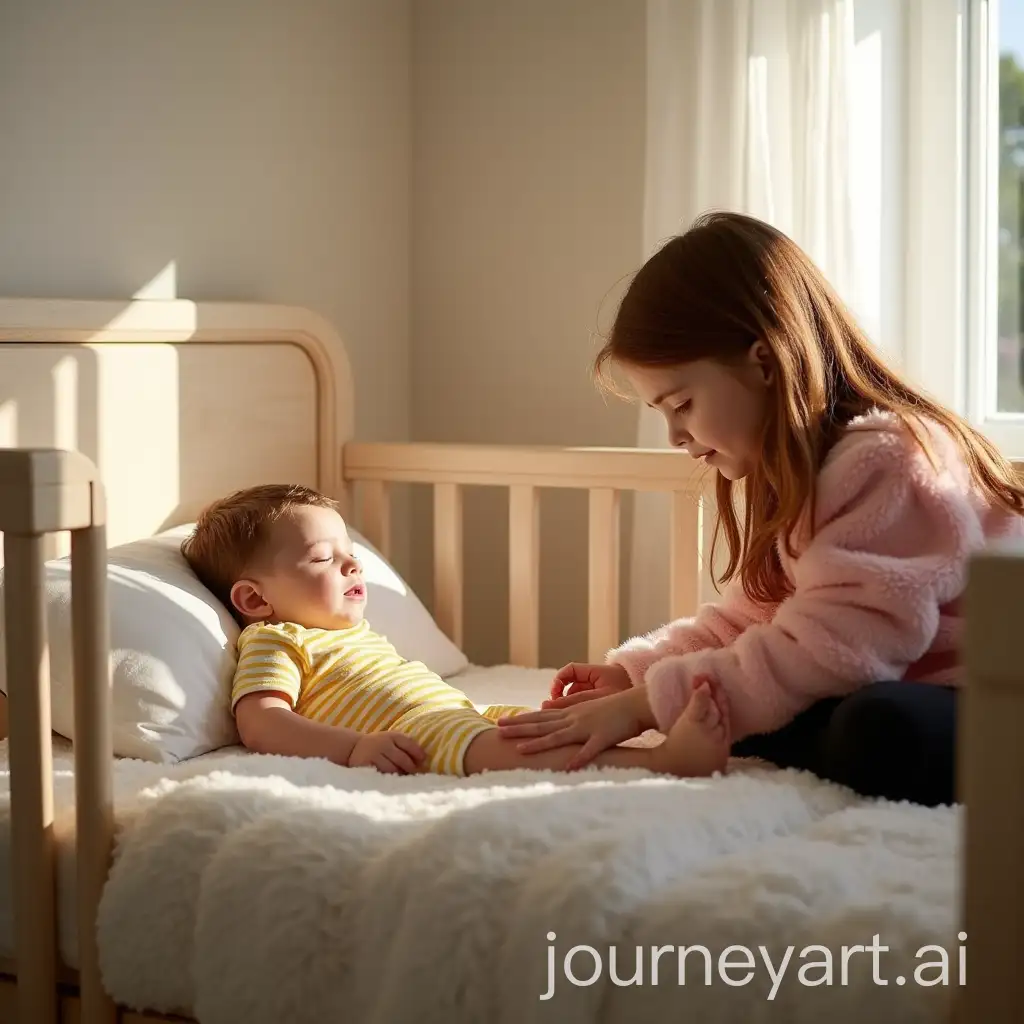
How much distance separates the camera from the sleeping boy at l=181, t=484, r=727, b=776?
136 centimetres

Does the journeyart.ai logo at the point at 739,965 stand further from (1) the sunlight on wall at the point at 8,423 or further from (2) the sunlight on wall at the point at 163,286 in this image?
(2) the sunlight on wall at the point at 163,286

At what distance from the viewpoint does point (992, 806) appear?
0.80 m

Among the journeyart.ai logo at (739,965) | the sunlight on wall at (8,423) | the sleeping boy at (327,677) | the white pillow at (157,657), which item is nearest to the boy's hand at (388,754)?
the sleeping boy at (327,677)

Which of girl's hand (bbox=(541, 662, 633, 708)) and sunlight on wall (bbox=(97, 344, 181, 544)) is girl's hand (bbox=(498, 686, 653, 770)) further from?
sunlight on wall (bbox=(97, 344, 181, 544))

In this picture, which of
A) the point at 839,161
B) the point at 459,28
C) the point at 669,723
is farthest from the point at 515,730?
the point at 459,28

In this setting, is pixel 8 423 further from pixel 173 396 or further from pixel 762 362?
pixel 762 362

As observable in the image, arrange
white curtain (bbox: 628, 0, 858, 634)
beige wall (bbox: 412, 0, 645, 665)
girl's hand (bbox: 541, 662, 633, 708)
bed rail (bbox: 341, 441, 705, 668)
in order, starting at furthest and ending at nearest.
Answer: beige wall (bbox: 412, 0, 645, 665), white curtain (bbox: 628, 0, 858, 634), bed rail (bbox: 341, 441, 705, 668), girl's hand (bbox: 541, 662, 633, 708)

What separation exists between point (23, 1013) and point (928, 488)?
88 centimetres

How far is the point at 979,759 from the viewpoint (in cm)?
80

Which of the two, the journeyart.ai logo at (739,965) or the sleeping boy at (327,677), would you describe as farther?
the sleeping boy at (327,677)

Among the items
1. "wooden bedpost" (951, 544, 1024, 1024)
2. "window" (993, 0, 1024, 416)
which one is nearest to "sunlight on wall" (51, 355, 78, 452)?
"wooden bedpost" (951, 544, 1024, 1024)

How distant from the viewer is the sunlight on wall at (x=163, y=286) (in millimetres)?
1925

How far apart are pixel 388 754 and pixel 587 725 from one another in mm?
187

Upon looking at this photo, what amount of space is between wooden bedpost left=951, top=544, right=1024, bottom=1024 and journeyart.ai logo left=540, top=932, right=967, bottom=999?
41mm
